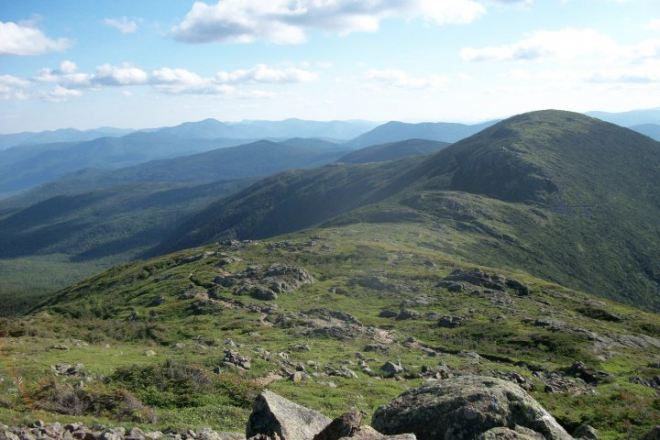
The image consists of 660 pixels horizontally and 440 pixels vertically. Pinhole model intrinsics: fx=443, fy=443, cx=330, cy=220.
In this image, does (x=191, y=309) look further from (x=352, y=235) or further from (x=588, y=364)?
(x=352, y=235)

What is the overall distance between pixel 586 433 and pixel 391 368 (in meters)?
16.0

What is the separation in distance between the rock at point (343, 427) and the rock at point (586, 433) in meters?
11.1

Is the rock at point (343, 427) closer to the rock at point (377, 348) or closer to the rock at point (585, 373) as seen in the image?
the rock at point (377, 348)

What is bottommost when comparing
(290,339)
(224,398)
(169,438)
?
(290,339)

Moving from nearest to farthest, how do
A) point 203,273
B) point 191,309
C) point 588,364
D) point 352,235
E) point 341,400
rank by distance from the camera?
1. point 341,400
2. point 588,364
3. point 191,309
4. point 203,273
5. point 352,235

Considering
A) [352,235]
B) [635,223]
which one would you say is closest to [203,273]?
[352,235]

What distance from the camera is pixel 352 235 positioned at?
12250 cm

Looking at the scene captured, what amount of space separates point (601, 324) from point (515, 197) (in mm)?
143202

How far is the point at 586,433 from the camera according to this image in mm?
18891

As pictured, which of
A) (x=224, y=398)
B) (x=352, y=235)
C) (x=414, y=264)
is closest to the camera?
(x=224, y=398)

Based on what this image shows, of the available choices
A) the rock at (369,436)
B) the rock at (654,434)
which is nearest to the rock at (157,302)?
the rock at (369,436)

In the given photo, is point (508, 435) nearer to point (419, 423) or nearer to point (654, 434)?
point (419, 423)

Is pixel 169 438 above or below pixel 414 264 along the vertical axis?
above

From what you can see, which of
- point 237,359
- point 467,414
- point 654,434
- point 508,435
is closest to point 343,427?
point 467,414
